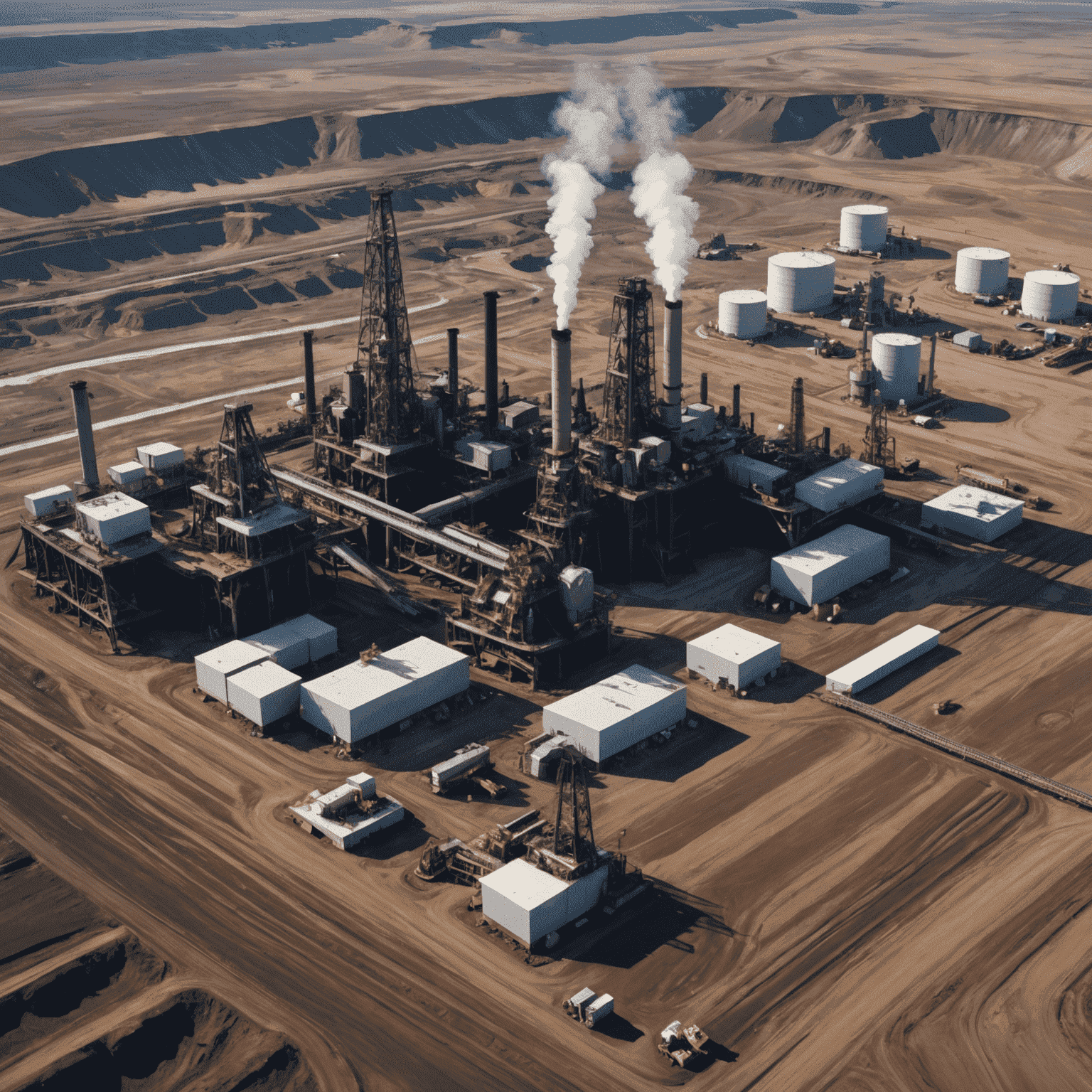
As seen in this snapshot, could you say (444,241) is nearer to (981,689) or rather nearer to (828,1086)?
(981,689)

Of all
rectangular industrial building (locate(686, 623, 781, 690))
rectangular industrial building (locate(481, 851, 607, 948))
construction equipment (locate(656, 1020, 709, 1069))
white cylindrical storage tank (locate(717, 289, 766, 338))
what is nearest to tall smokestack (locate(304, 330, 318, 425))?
rectangular industrial building (locate(686, 623, 781, 690))

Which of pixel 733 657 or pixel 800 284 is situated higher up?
pixel 800 284

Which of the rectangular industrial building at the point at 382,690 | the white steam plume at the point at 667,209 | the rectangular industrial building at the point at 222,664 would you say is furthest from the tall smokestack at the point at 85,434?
the white steam plume at the point at 667,209

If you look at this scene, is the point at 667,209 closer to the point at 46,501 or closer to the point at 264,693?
the point at 264,693

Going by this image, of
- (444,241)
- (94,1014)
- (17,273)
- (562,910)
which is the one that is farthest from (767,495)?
(17,273)

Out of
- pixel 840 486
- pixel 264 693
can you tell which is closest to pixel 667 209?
pixel 840 486

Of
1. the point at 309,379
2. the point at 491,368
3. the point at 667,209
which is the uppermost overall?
the point at 667,209

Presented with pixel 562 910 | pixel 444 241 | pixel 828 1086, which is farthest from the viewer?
pixel 444 241
